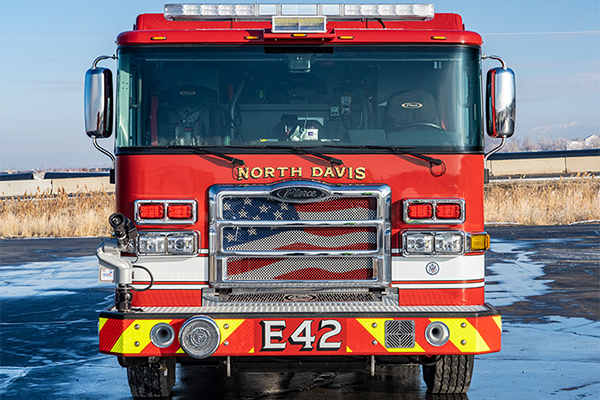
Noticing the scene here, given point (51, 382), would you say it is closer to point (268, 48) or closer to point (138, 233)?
point (138, 233)

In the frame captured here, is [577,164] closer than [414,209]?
No

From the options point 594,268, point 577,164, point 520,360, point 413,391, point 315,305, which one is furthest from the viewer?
point 577,164

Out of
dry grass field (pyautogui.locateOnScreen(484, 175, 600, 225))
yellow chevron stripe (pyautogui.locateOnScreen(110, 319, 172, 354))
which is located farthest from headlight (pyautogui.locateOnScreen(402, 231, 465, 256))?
dry grass field (pyautogui.locateOnScreen(484, 175, 600, 225))

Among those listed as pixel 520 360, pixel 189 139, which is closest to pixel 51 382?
pixel 189 139

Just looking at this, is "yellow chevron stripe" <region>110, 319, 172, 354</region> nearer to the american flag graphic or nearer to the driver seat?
the american flag graphic

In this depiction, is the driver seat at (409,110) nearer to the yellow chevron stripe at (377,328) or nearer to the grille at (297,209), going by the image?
the grille at (297,209)

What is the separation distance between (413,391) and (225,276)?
73.8 inches

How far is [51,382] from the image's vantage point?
6727 mm

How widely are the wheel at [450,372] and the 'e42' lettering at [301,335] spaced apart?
97cm

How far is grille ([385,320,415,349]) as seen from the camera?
5.28 metres

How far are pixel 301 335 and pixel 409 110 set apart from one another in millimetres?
1747

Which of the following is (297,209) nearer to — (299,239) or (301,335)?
(299,239)

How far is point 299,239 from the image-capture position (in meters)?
5.49

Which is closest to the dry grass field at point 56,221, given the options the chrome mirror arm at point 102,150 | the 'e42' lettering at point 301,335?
the chrome mirror arm at point 102,150
